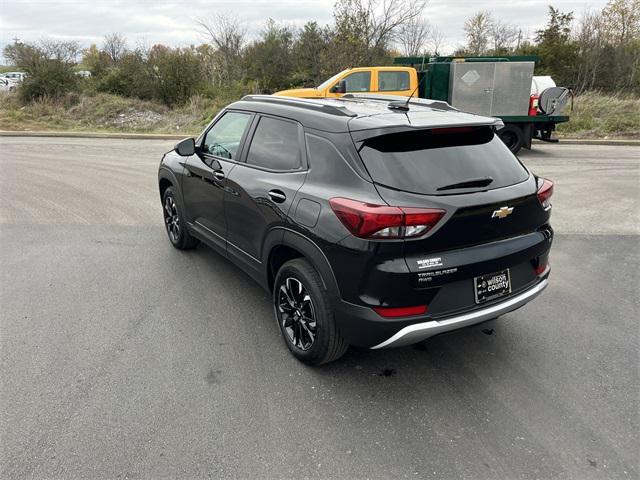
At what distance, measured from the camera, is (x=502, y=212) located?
9.34 feet

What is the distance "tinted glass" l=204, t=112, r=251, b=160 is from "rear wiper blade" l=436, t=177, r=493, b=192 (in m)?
1.95

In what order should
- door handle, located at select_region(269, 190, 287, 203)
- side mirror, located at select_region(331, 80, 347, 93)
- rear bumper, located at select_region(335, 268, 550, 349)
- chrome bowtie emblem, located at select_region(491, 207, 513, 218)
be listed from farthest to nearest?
1. side mirror, located at select_region(331, 80, 347, 93)
2. door handle, located at select_region(269, 190, 287, 203)
3. chrome bowtie emblem, located at select_region(491, 207, 513, 218)
4. rear bumper, located at select_region(335, 268, 550, 349)

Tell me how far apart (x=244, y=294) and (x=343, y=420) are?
6.28 feet

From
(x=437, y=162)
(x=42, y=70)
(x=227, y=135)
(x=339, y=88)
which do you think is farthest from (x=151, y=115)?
(x=437, y=162)

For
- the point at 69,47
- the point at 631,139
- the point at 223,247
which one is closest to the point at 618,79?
the point at 631,139

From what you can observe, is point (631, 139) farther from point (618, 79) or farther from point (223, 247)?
point (618, 79)

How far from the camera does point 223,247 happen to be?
4246 millimetres

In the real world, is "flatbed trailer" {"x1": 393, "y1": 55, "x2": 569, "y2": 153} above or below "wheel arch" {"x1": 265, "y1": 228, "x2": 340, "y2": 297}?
above

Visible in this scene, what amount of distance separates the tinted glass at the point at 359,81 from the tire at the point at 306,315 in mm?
9733

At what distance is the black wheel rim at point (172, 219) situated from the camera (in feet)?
17.6

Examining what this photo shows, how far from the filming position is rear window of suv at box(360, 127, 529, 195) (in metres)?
2.75

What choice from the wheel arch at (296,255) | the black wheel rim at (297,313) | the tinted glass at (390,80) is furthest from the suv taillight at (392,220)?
the tinted glass at (390,80)

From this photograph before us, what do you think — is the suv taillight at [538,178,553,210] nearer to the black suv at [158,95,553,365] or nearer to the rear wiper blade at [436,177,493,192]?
the black suv at [158,95,553,365]

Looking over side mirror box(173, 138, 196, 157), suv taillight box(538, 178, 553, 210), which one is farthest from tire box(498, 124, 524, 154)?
side mirror box(173, 138, 196, 157)
